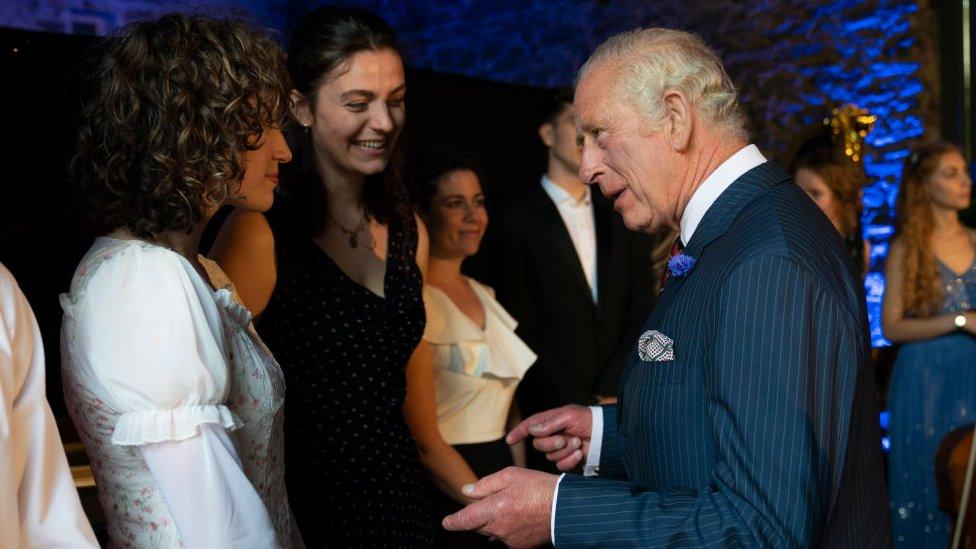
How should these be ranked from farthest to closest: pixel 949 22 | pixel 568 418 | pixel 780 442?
pixel 949 22 → pixel 568 418 → pixel 780 442

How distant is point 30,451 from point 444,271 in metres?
2.37

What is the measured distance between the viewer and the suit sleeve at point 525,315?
13.0ft

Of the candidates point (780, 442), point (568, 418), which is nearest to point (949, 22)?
point (568, 418)

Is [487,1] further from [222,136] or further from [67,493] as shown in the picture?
[67,493]

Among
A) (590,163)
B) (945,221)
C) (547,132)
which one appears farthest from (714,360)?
(945,221)

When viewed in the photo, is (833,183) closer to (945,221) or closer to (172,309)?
(945,221)

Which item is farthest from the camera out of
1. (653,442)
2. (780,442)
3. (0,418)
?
(653,442)

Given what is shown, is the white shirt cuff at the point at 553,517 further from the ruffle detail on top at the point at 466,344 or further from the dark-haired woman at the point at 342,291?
the ruffle detail on top at the point at 466,344

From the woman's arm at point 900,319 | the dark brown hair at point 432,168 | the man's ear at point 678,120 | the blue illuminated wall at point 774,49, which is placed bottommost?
the woman's arm at point 900,319

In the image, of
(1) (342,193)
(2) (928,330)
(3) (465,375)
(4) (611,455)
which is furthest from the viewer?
(2) (928,330)

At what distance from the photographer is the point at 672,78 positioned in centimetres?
168

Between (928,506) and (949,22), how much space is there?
2762mm

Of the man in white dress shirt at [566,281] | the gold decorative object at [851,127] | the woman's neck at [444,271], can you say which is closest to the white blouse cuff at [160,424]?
the woman's neck at [444,271]

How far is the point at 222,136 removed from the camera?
171cm
